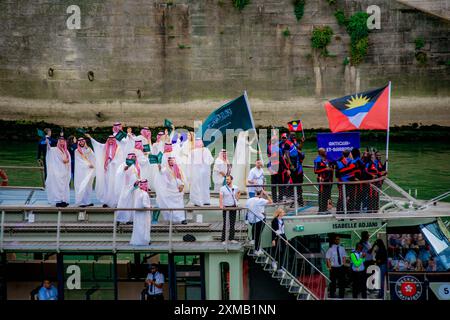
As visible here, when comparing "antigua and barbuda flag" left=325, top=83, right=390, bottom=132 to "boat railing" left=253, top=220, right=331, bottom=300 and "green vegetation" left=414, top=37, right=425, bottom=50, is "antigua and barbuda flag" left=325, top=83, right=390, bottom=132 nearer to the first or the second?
"boat railing" left=253, top=220, right=331, bottom=300

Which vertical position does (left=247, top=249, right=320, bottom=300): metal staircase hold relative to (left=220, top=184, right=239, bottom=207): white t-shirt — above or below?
below

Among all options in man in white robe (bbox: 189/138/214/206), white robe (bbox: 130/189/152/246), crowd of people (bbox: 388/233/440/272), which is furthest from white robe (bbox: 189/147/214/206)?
crowd of people (bbox: 388/233/440/272)

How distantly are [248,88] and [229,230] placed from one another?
37.3 metres

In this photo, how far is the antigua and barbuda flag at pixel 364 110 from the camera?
78.8ft

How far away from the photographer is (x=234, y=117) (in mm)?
24297

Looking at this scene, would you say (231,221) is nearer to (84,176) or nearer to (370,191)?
(370,191)

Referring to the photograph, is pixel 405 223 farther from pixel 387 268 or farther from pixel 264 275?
pixel 264 275

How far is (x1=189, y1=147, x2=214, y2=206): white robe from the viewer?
2433cm

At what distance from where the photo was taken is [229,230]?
67.0 feet

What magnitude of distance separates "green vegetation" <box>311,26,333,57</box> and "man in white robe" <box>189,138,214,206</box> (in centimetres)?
3349

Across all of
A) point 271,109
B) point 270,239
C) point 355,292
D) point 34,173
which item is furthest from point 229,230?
point 271,109

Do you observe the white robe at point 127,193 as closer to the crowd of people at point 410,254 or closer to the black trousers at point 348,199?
the black trousers at point 348,199

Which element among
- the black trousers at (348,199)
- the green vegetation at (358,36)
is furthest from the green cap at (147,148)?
the green vegetation at (358,36)

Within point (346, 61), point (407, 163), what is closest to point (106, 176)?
point (407, 163)
